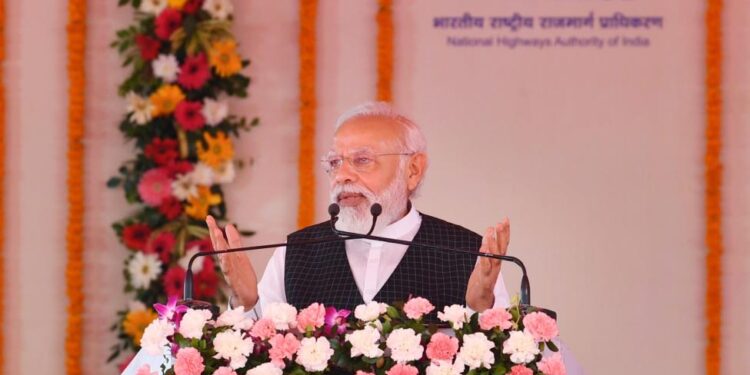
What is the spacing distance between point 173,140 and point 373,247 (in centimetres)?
212

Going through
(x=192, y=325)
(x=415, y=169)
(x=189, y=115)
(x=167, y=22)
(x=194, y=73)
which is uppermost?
(x=167, y=22)

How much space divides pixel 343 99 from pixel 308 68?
0.24 metres

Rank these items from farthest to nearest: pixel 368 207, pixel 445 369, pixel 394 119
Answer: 1. pixel 394 119
2. pixel 368 207
3. pixel 445 369

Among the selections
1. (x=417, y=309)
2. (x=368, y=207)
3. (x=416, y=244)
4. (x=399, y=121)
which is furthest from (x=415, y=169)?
(x=417, y=309)

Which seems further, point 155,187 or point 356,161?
point 155,187

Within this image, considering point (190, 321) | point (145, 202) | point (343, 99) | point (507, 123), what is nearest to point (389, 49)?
point (343, 99)

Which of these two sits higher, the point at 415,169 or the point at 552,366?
the point at 415,169

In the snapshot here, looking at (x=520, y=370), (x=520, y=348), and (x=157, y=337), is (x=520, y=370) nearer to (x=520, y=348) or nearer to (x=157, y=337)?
(x=520, y=348)

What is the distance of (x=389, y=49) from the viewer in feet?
16.6

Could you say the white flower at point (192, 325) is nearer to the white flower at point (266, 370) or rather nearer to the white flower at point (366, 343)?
the white flower at point (266, 370)

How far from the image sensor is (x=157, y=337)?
2029mm

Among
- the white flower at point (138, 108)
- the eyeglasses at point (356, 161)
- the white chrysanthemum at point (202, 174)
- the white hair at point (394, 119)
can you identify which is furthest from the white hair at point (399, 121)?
the white flower at point (138, 108)

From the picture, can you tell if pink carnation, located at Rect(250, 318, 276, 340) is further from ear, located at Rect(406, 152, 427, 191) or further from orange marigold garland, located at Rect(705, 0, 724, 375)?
orange marigold garland, located at Rect(705, 0, 724, 375)

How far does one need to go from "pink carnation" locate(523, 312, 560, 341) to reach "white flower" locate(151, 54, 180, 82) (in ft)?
11.0
